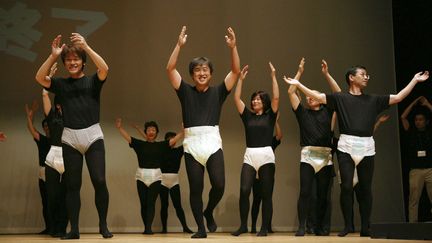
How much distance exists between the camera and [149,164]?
6918 millimetres

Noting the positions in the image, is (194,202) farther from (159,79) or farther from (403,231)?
(159,79)

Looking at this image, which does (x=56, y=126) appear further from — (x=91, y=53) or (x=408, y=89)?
(x=408, y=89)

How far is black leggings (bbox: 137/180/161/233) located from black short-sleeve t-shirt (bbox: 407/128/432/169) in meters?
3.38

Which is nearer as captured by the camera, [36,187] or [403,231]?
[403,231]

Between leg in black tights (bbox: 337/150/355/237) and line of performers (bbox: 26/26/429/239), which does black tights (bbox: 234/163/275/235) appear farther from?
leg in black tights (bbox: 337/150/355/237)

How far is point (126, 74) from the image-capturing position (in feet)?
25.5

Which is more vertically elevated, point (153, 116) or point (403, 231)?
point (153, 116)

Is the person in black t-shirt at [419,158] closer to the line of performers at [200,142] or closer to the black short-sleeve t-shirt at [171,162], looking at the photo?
the line of performers at [200,142]

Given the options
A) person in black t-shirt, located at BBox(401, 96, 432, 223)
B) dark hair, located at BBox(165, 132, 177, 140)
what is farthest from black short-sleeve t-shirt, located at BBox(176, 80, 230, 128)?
person in black t-shirt, located at BBox(401, 96, 432, 223)

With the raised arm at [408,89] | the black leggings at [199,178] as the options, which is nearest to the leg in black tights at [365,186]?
the raised arm at [408,89]

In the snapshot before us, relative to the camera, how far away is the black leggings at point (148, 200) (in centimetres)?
675

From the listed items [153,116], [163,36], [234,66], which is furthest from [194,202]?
[163,36]

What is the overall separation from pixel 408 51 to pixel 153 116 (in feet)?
12.3

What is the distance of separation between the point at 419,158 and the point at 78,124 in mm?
4677
